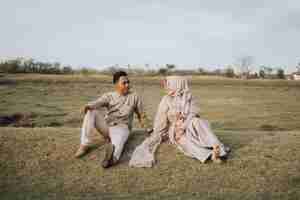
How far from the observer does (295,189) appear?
5.79m

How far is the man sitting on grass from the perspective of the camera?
647 centimetres

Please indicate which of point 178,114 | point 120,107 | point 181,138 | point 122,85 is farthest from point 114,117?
point 181,138

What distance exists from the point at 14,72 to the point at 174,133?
39247 millimetres

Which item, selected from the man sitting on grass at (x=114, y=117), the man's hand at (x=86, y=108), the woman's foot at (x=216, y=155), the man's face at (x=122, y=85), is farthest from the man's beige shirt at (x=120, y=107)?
the woman's foot at (x=216, y=155)

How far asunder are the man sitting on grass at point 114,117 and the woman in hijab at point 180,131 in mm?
421

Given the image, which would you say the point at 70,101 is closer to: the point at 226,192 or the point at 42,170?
the point at 42,170

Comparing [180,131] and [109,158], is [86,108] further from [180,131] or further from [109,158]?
[180,131]

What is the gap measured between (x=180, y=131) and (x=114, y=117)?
1.42m

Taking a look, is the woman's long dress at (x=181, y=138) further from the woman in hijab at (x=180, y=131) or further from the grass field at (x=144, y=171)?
the grass field at (x=144, y=171)

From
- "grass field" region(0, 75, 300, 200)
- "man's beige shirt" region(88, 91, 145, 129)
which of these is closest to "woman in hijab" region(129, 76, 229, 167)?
"grass field" region(0, 75, 300, 200)

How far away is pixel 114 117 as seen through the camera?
6.98 m

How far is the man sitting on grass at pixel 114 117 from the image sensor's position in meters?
6.47

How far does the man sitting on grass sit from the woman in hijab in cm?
42

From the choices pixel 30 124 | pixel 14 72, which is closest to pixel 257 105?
pixel 30 124
